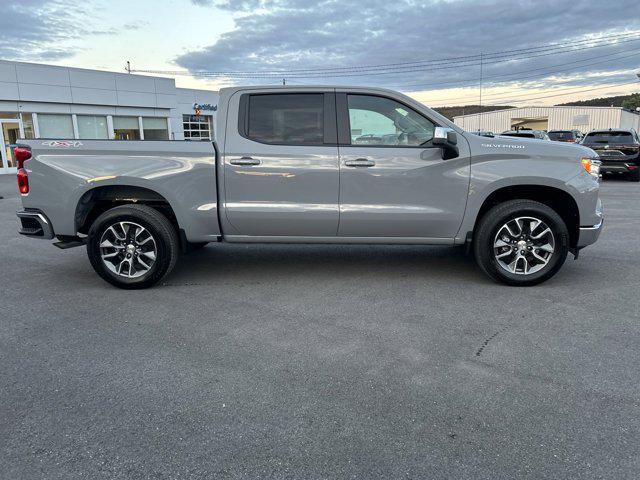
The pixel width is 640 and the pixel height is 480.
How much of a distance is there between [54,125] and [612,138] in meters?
24.5

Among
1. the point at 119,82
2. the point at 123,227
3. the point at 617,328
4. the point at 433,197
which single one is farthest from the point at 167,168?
the point at 119,82

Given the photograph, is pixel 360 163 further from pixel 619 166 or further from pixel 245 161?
pixel 619 166

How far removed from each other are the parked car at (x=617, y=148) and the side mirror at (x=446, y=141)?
1307cm

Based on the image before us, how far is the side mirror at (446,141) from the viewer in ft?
15.3

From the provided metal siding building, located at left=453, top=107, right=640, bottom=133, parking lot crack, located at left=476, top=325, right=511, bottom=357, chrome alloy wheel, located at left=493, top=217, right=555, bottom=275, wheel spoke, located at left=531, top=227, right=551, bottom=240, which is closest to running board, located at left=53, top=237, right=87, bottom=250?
parking lot crack, located at left=476, top=325, right=511, bottom=357

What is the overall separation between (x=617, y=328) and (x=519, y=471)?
225 centimetres

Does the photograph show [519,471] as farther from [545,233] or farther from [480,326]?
[545,233]

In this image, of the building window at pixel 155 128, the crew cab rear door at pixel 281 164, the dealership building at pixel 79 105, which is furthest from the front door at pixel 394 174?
the building window at pixel 155 128

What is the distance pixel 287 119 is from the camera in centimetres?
509

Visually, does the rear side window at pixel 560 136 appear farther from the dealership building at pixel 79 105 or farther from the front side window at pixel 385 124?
the front side window at pixel 385 124

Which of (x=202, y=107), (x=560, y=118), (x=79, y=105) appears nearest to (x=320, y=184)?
(x=79, y=105)

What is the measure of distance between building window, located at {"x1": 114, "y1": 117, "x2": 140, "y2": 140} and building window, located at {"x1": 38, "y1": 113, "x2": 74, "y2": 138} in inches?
102

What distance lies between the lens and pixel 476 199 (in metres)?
4.98

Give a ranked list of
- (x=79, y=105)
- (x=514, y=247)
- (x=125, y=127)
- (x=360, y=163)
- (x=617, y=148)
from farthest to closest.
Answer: (x=125, y=127) → (x=79, y=105) → (x=617, y=148) → (x=514, y=247) → (x=360, y=163)
